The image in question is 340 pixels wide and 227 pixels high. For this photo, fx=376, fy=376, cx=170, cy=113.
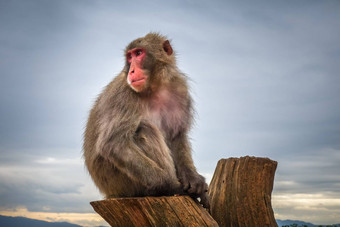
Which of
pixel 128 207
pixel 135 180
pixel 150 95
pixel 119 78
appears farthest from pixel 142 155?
pixel 119 78

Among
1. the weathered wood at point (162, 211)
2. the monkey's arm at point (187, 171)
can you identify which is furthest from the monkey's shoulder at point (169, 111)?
the weathered wood at point (162, 211)

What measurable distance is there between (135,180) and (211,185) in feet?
5.41

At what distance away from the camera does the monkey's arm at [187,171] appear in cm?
480

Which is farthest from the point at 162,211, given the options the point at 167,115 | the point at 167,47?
the point at 167,47

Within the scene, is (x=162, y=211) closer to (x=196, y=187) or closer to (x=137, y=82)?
(x=196, y=187)

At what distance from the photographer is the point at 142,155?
4.62 m

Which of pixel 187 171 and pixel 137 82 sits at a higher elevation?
pixel 137 82

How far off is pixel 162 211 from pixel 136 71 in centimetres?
191

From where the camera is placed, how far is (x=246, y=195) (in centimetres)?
542

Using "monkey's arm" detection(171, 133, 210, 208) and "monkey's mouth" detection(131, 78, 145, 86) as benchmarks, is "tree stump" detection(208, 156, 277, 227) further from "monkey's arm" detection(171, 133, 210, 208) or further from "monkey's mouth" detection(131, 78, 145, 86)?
"monkey's mouth" detection(131, 78, 145, 86)

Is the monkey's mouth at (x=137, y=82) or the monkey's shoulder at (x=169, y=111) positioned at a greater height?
the monkey's mouth at (x=137, y=82)

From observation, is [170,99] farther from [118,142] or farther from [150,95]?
[118,142]

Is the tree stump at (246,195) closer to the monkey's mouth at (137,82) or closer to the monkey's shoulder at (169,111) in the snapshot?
the monkey's shoulder at (169,111)

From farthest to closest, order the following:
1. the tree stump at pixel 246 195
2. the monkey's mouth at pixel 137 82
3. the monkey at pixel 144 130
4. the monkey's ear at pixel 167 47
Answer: the monkey's ear at pixel 167 47, the tree stump at pixel 246 195, the monkey's mouth at pixel 137 82, the monkey at pixel 144 130
